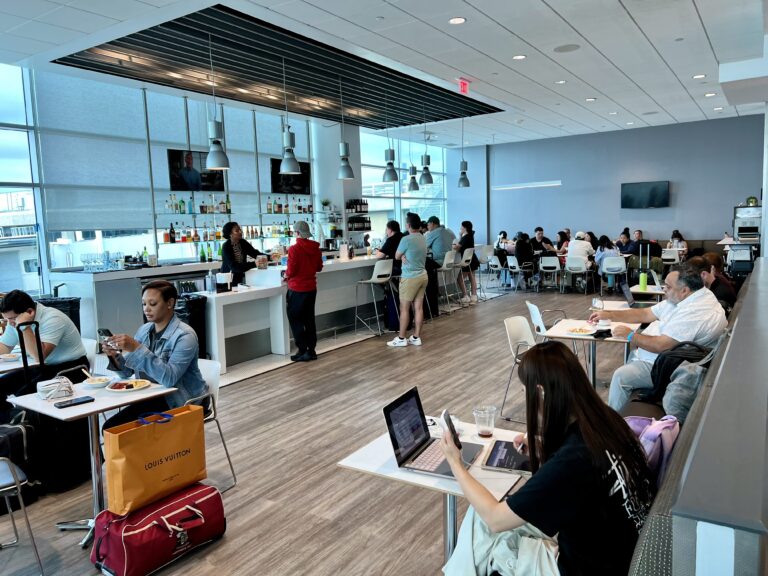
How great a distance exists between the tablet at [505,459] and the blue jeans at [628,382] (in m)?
1.92

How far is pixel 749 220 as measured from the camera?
32.6 feet

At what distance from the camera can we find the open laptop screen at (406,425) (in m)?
2.13

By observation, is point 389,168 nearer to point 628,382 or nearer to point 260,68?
point 260,68

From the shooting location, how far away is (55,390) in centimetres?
304

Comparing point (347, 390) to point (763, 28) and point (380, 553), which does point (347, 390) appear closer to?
point (380, 553)

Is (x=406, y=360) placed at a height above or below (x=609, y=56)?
below

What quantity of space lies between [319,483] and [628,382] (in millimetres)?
2195

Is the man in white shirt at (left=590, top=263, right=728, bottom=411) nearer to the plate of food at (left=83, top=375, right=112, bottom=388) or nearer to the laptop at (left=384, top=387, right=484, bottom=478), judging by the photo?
the laptop at (left=384, top=387, right=484, bottom=478)

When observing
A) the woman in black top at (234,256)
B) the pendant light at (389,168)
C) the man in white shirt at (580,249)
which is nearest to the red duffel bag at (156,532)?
the woman in black top at (234,256)

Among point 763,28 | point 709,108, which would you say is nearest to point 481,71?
point 763,28

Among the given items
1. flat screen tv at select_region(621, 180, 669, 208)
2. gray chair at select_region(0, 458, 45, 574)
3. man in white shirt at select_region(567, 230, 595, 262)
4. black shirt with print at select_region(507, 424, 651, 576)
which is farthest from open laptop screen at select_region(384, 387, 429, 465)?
flat screen tv at select_region(621, 180, 669, 208)

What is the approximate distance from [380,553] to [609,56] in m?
6.45

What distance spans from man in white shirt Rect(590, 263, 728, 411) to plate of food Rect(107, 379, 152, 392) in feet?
9.82

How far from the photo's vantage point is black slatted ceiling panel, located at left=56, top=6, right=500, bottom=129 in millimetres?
6047
